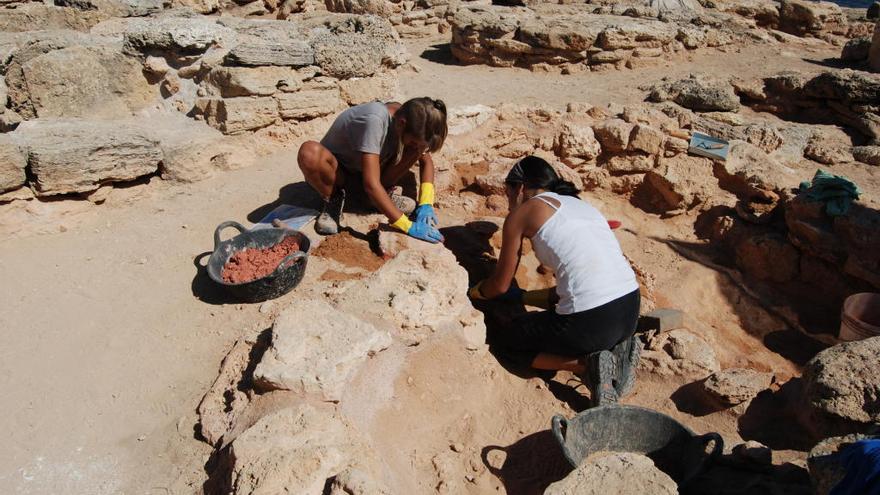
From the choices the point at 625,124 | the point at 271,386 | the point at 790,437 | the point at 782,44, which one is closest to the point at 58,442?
the point at 271,386

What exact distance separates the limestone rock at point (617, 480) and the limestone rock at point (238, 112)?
4015 millimetres

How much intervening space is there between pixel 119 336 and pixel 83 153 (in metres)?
1.62

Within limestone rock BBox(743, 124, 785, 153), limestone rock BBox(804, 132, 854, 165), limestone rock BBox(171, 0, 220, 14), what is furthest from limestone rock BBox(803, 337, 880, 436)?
limestone rock BBox(171, 0, 220, 14)

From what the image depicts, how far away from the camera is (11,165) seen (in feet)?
12.8

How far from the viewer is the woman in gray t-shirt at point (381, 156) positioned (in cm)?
368

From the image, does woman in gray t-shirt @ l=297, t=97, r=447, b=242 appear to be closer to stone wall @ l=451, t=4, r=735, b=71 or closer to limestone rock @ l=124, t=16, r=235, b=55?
limestone rock @ l=124, t=16, r=235, b=55

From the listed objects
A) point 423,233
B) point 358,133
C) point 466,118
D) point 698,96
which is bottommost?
point 423,233

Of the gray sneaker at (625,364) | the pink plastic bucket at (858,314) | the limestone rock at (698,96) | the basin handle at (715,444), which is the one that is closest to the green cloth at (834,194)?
the pink plastic bucket at (858,314)

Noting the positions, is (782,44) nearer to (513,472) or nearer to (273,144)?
(273,144)

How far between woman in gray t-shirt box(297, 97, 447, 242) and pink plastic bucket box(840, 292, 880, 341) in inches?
112

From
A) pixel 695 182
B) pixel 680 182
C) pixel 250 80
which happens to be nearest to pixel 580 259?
pixel 680 182

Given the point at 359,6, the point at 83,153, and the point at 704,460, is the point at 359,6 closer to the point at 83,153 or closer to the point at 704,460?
the point at 83,153

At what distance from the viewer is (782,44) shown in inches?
401

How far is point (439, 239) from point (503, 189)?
1.22 meters
